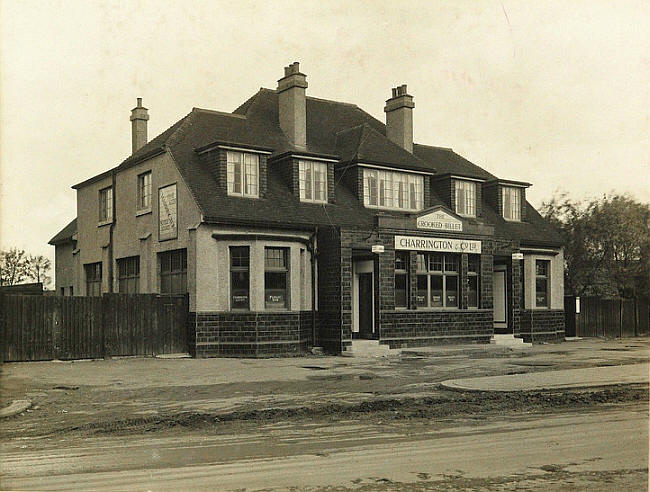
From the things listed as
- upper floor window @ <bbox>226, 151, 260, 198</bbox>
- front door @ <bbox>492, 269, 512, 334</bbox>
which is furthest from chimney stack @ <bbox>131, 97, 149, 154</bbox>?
front door @ <bbox>492, 269, 512, 334</bbox>

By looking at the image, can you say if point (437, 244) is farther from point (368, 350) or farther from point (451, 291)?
point (368, 350)

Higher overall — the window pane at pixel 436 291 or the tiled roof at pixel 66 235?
the tiled roof at pixel 66 235

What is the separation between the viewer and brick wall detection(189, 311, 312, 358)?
23.4 meters

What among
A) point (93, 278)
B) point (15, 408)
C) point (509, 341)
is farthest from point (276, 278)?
point (15, 408)


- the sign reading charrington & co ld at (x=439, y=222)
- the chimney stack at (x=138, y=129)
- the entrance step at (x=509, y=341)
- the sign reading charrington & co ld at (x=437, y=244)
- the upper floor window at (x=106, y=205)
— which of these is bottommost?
the entrance step at (x=509, y=341)

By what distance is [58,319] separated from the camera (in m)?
21.0

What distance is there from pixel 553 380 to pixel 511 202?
709 inches

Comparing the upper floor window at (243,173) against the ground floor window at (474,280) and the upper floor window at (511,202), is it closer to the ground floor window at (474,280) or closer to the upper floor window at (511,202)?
the ground floor window at (474,280)

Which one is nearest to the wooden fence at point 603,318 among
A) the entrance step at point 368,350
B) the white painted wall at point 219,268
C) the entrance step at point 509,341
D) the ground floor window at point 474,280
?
the entrance step at point 509,341

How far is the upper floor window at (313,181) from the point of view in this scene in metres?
26.7

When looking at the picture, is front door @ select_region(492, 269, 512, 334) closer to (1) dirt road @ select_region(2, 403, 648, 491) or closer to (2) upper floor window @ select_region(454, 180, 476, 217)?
(2) upper floor window @ select_region(454, 180, 476, 217)

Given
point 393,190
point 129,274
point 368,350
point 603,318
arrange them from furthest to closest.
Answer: point 603,318
point 393,190
point 129,274
point 368,350

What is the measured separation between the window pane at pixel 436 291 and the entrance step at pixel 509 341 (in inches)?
112

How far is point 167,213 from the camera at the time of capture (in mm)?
25344
